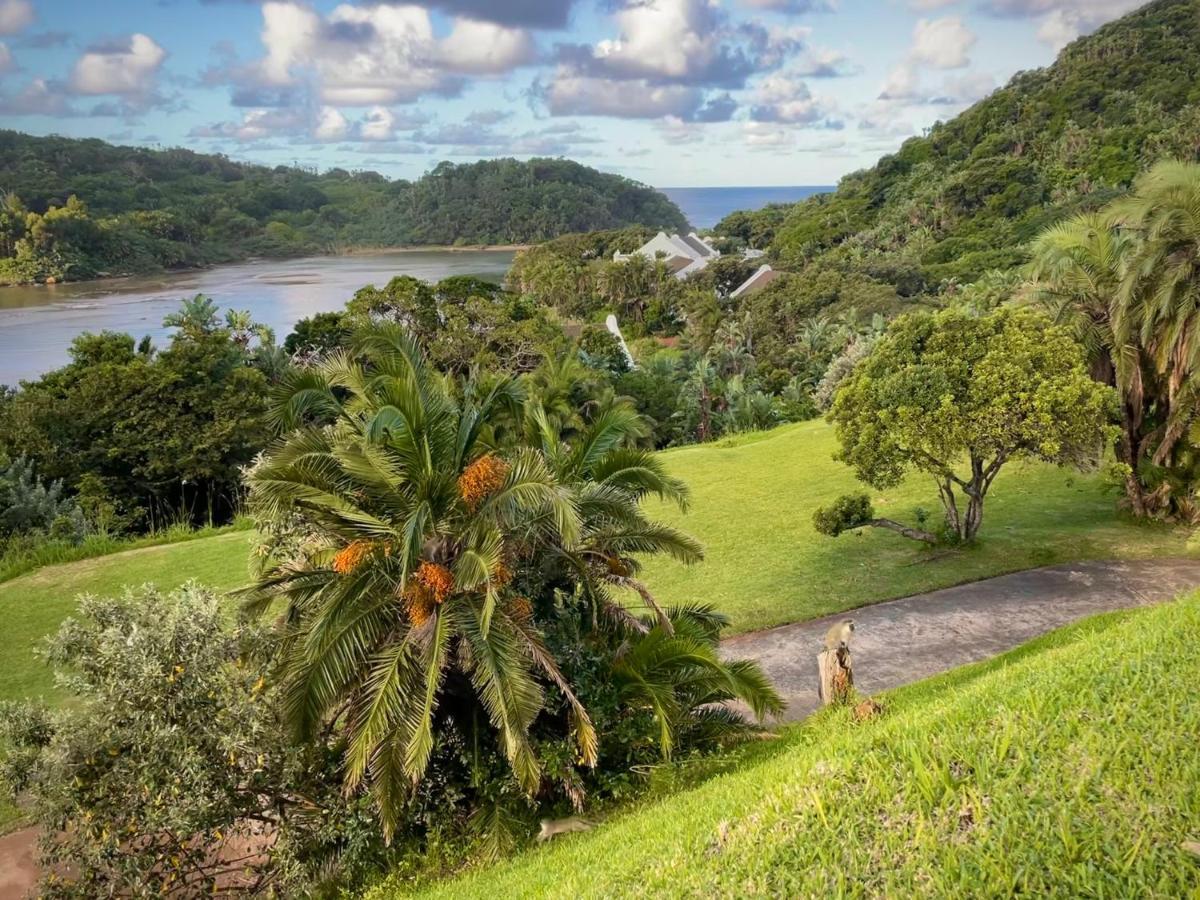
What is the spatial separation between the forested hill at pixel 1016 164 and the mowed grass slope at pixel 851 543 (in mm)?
40108

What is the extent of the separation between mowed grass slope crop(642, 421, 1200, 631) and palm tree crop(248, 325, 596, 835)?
18.1 ft

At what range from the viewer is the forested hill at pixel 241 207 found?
2965 inches

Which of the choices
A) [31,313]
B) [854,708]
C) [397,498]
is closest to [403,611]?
[397,498]

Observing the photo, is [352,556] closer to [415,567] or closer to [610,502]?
[415,567]

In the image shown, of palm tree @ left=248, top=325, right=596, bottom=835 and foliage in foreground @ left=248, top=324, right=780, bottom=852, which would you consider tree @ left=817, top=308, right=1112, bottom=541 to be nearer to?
foliage in foreground @ left=248, top=324, right=780, bottom=852

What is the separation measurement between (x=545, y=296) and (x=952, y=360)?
198ft

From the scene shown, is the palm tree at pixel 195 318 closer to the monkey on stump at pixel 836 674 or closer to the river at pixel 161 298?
the river at pixel 161 298

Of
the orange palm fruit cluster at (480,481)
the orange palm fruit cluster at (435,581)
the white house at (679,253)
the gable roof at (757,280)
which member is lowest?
the orange palm fruit cluster at (435,581)

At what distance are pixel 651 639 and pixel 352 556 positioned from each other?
273 centimetres

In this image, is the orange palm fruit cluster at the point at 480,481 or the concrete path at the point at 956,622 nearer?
the orange palm fruit cluster at the point at 480,481

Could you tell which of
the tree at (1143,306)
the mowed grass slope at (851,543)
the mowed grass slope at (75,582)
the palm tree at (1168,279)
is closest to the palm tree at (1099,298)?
the tree at (1143,306)

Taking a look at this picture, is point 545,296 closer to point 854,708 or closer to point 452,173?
point 854,708

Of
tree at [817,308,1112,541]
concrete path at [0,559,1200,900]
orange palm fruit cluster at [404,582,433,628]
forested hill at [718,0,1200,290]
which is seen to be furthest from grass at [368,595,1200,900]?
forested hill at [718,0,1200,290]

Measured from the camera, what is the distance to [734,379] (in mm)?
33781
